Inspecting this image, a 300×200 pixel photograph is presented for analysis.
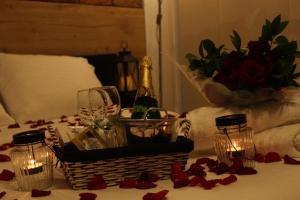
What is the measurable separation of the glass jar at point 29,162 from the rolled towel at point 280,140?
21.5 inches

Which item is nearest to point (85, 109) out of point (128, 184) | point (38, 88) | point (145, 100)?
point (145, 100)

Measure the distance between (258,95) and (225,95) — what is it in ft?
0.29

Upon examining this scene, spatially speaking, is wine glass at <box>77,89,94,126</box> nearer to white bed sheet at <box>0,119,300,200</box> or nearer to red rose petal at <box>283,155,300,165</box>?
white bed sheet at <box>0,119,300,200</box>

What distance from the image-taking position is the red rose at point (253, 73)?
99 centimetres

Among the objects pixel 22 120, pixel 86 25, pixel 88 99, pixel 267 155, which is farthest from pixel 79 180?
pixel 86 25

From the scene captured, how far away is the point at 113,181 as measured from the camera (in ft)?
2.68

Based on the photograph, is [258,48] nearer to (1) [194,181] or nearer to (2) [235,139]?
(2) [235,139]

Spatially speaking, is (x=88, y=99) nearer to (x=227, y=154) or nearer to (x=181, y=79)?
(x=227, y=154)

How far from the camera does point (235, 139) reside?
2.84 ft

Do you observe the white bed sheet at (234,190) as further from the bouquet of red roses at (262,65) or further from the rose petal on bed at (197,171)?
the bouquet of red roses at (262,65)

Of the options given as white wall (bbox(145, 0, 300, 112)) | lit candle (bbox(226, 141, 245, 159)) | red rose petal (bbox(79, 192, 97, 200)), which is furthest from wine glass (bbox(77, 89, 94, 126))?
white wall (bbox(145, 0, 300, 112))

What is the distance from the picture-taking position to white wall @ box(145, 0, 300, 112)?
→ 2498 millimetres

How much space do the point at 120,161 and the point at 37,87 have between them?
4.54 feet

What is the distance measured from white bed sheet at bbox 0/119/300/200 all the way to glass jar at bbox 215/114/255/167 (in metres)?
0.04
